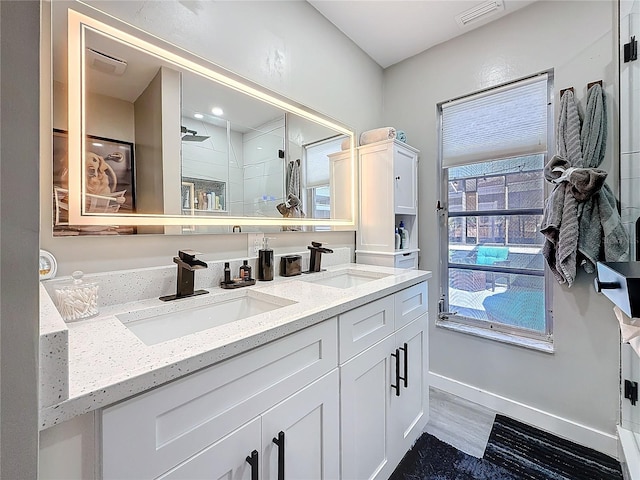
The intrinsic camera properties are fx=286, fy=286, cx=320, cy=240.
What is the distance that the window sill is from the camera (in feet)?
5.90

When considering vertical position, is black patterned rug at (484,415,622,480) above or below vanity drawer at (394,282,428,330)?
below

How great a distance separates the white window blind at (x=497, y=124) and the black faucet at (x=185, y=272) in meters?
1.93

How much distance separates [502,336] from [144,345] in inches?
84.3

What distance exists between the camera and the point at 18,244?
0.28 m

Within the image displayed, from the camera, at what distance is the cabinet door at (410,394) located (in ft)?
4.57

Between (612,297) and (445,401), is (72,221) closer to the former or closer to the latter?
(612,297)

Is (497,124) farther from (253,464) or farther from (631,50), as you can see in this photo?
(253,464)

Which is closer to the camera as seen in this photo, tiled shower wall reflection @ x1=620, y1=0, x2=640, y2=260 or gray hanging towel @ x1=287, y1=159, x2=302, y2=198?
tiled shower wall reflection @ x1=620, y1=0, x2=640, y2=260

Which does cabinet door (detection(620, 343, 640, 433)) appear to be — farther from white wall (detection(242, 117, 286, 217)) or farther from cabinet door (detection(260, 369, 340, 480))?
white wall (detection(242, 117, 286, 217))

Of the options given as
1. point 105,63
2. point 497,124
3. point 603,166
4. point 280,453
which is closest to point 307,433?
point 280,453

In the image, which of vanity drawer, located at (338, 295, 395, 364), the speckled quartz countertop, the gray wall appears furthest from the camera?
vanity drawer, located at (338, 295, 395, 364)

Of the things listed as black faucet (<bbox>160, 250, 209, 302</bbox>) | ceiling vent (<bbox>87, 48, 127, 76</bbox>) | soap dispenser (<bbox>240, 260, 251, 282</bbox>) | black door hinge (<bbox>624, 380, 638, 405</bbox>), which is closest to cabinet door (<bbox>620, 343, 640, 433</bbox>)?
black door hinge (<bbox>624, 380, 638, 405</bbox>)

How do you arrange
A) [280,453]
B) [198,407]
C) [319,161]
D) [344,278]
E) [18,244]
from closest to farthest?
[18,244] < [198,407] < [280,453] < [344,278] < [319,161]

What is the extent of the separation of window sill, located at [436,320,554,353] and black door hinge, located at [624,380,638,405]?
0.33 m
